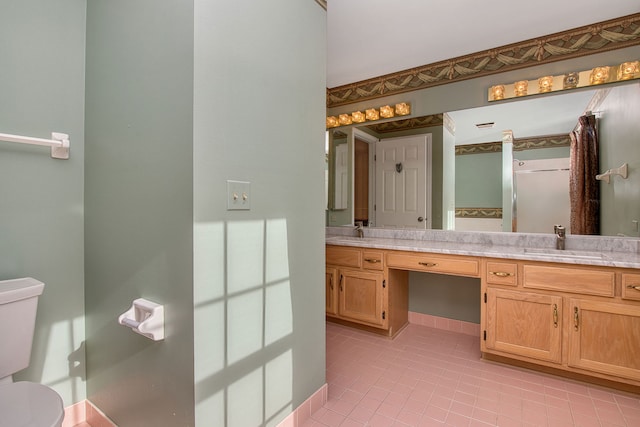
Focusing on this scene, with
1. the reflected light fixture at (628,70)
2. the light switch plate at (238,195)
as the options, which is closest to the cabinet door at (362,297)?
the light switch plate at (238,195)

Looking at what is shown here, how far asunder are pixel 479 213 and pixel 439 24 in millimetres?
1544

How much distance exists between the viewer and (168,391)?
1256 millimetres

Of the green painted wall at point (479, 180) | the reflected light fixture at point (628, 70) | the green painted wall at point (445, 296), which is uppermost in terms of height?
the reflected light fixture at point (628, 70)

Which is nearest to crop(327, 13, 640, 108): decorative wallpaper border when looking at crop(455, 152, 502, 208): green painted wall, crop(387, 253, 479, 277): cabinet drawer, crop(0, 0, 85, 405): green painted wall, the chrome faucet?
crop(455, 152, 502, 208): green painted wall

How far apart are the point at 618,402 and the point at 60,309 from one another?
321 cm

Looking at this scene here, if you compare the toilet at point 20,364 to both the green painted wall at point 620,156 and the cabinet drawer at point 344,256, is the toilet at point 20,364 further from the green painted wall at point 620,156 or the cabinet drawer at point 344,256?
the green painted wall at point 620,156

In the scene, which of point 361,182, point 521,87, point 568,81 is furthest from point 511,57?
point 361,182

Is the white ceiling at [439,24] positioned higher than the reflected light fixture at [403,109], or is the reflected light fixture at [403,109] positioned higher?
the white ceiling at [439,24]

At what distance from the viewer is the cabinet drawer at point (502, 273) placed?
2158 mm

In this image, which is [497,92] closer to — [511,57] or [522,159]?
[511,57]

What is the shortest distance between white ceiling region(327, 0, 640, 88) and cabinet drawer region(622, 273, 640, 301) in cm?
176

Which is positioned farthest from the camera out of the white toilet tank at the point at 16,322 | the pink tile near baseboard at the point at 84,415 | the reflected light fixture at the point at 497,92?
the reflected light fixture at the point at 497,92

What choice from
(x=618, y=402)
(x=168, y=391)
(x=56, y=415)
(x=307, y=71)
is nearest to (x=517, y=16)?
(x=307, y=71)

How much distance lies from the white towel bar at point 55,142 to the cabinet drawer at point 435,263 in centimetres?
227
